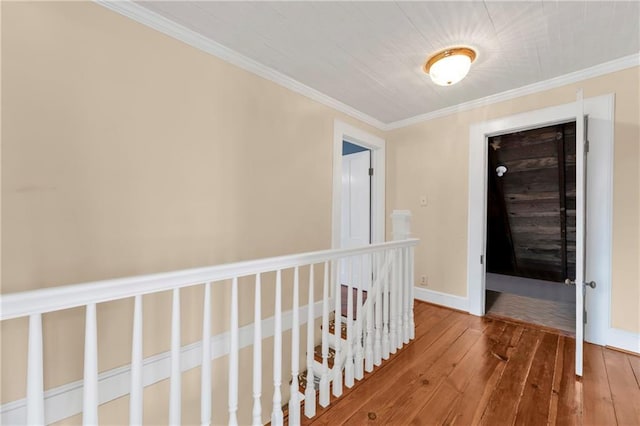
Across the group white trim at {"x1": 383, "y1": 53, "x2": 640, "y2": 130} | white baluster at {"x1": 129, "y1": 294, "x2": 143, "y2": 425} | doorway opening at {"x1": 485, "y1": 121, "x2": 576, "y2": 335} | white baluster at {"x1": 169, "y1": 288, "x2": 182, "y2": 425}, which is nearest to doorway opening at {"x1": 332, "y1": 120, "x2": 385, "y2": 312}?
white trim at {"x1": 383, "y1": 53, "x2": 640, "y2": 130}

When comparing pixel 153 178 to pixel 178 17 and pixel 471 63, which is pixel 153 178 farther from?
pixel 471 63

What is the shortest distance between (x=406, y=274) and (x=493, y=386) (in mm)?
876

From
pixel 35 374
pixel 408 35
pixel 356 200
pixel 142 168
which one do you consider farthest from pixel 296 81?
pixel 35 374

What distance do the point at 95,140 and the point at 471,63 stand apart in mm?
2614

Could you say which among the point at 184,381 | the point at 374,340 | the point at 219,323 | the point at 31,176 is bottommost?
the point at 184,381

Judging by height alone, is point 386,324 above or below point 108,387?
above

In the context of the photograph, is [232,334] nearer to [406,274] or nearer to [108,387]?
[108,387]

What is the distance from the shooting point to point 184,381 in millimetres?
1767

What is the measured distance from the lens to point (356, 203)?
3.70 metres

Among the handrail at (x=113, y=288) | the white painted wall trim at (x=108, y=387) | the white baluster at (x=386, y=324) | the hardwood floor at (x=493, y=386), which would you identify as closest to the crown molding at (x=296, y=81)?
the handrail at (x=113, y=288)

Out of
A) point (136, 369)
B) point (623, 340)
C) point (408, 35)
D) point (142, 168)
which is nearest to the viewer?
point (136, 369)

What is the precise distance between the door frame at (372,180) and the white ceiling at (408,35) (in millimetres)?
615

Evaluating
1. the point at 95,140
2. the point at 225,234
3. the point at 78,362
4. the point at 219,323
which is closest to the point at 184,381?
the point at 219,323

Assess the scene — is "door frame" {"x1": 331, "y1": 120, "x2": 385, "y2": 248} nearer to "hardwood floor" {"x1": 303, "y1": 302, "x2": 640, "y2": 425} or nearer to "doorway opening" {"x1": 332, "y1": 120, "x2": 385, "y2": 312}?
"doorway opening" {"x1": 332, "y1": 120, "x2": 385, "y2": 312}
